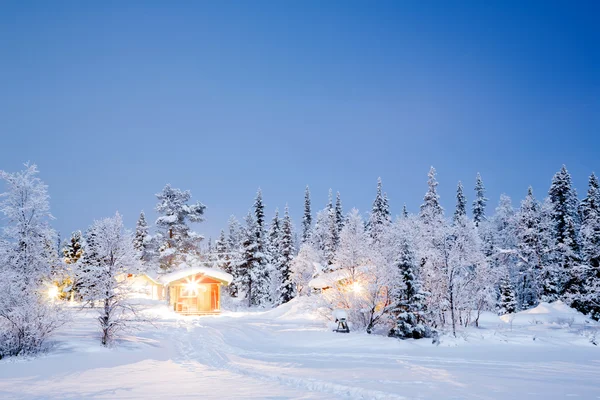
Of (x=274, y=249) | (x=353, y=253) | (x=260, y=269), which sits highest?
(x=274, y=249)

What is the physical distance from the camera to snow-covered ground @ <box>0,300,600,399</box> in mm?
10031

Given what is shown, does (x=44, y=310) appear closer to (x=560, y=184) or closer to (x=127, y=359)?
(x=127, y=359)

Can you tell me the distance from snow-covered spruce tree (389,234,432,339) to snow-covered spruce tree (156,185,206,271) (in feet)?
114

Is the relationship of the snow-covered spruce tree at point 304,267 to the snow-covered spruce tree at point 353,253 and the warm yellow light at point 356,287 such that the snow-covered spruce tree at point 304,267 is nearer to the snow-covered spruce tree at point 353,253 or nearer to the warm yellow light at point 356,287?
the snow-covered spruce tree at point 353,253

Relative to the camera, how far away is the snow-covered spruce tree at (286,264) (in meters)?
51.8

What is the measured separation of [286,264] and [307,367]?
3945 centimetres

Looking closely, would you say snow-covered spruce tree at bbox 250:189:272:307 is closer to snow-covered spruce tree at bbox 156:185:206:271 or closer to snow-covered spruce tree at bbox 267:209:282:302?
snow-covered spruce tree at bbox 267:209:282:302

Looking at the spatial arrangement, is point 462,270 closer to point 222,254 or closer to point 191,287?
point 191,287

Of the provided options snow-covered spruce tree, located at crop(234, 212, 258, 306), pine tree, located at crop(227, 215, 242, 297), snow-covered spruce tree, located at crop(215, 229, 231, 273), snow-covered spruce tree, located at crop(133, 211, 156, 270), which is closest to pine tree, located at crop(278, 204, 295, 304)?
snow-covered spruce tree, located at crop(234, 212, 258, 306)

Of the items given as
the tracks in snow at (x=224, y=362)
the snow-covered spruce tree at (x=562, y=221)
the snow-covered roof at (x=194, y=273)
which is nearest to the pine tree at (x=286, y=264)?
the snow-covered roof at (x=194, y=273)

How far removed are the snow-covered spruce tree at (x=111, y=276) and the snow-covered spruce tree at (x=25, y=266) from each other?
1.71m

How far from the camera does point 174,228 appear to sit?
51.1 metres

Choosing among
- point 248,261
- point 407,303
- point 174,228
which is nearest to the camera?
point 407,303

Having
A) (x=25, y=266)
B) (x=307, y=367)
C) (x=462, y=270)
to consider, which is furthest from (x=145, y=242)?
(x=307, y=367)
